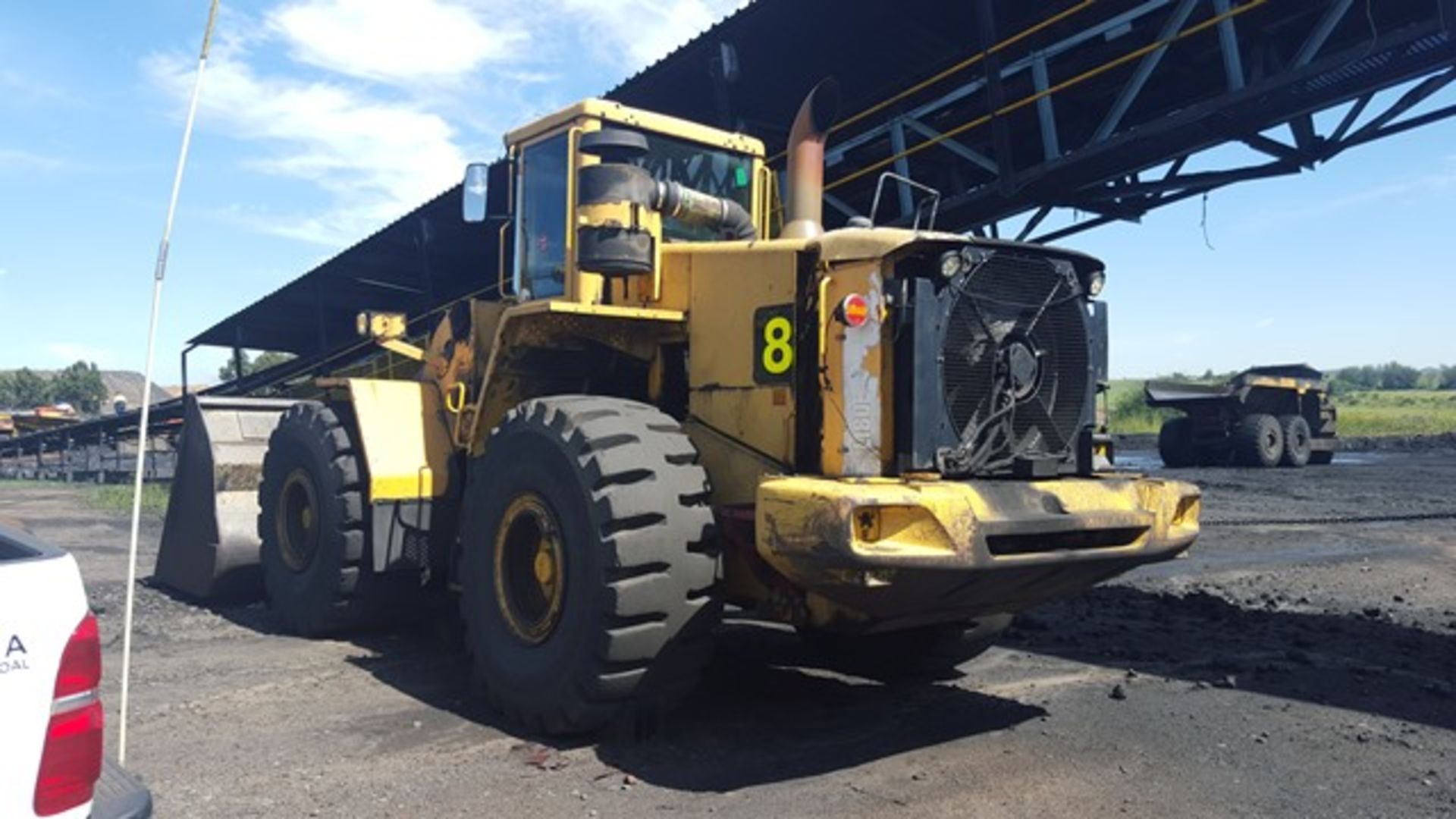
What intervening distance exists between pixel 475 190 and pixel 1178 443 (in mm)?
22993

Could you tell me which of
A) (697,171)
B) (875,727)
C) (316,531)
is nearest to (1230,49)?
(697,171)

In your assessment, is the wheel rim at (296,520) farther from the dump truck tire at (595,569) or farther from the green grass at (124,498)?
the green grass at (124,498)

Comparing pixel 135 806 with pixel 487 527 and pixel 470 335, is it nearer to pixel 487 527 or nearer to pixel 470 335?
pixel 487 527

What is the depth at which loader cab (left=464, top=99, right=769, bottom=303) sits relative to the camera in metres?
5.93

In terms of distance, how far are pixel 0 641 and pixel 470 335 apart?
4.38 metres

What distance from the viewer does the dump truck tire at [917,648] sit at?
5.75 meters

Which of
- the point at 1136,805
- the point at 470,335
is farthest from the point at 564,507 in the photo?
the point at 1136,805

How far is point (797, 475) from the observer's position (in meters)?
4.69

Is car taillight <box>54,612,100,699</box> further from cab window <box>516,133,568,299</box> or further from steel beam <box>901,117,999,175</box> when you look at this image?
steel beam <box>901,117,999,175</box>

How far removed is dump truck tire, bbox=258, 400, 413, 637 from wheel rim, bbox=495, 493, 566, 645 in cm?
182

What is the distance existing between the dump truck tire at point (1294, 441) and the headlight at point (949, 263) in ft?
78.5

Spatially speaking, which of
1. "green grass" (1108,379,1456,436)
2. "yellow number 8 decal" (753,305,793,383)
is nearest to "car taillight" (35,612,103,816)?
"yellow number 8 decal" (753,305,793,383)

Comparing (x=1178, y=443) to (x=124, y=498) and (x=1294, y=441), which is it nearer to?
(x=1294, y=441)

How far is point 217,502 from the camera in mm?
8039
